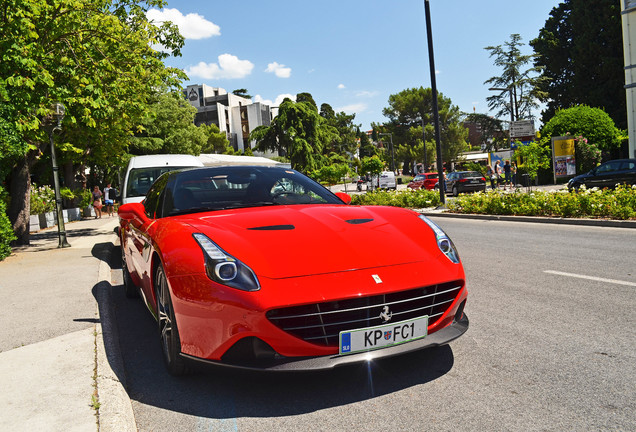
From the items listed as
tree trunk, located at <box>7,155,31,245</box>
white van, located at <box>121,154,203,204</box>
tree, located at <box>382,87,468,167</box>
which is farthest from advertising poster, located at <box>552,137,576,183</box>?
tree, located at <box>382,87,468,167</box>

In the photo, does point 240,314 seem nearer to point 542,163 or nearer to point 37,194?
point 542,163

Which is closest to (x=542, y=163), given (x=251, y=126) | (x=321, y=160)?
(x=321, y=160)

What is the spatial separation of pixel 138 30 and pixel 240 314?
1467 centimetres

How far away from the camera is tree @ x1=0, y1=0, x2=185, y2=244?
1015cm

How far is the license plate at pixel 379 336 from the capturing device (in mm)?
2818

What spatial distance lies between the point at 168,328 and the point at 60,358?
1073 millimetres

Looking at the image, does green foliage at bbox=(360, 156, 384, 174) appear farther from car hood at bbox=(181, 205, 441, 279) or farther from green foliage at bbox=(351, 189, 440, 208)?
car hood at bbox=(181, 205, 441, 279)

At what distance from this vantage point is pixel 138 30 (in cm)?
1520

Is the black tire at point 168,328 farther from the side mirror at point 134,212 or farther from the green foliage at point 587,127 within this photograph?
the green foliage at point 587,127

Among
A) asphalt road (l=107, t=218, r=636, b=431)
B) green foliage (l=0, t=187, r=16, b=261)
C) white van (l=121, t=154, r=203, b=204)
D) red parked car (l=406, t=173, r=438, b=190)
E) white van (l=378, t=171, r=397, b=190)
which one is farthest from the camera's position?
white van (l=378, t=171, r=397, b=190)

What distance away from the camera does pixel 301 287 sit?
110 inches

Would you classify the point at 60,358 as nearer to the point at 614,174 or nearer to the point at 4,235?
the point at 4,235

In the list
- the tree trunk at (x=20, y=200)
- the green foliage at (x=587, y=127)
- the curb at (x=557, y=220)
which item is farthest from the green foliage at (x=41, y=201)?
the green foliage at (x=587, y=127)

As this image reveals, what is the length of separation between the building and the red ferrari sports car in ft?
317
